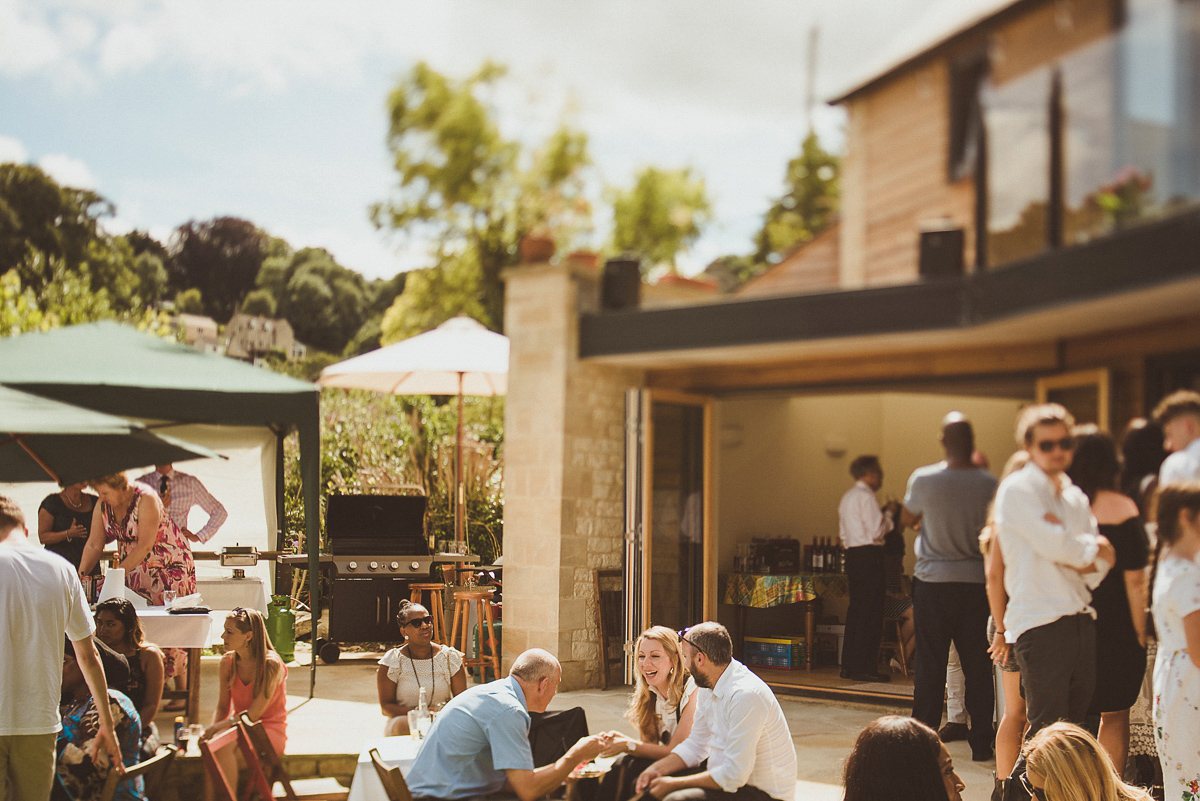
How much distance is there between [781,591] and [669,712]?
355 cm

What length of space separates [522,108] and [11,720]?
30.5 metres

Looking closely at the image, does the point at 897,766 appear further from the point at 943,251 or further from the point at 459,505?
the point at 459,505

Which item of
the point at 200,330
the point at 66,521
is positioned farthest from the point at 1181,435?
the point at 200,330

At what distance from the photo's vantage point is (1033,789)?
9.61 ft

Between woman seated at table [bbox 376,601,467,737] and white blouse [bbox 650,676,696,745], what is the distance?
A: 1.33 meters

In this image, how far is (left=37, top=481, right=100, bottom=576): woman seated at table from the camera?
7121 millimetres

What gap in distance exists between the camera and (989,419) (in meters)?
10.6

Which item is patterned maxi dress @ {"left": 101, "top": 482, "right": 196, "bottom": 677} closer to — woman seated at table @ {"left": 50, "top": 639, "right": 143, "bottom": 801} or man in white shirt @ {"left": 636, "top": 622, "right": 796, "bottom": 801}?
woman seated at table @ {"left": 50, "top": 639, "right": 143, "bottom": 801}

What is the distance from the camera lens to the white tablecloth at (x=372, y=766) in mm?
4254

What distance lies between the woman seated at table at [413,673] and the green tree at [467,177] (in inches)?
933

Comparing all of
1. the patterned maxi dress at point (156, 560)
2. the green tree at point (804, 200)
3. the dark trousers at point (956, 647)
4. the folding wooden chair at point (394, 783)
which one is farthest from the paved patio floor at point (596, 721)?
the green tree at point (804, 200)

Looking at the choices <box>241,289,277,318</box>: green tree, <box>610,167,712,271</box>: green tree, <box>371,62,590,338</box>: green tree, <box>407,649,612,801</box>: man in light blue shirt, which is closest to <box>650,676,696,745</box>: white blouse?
<box>407,649,612,801</box>: man in light blue shirt

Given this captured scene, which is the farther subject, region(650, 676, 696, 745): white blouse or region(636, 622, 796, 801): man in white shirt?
region(650, 676, 696, 745): white blouse

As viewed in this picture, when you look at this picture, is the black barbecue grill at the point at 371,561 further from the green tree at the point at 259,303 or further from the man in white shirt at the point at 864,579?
the green tree at the point at 259,303
